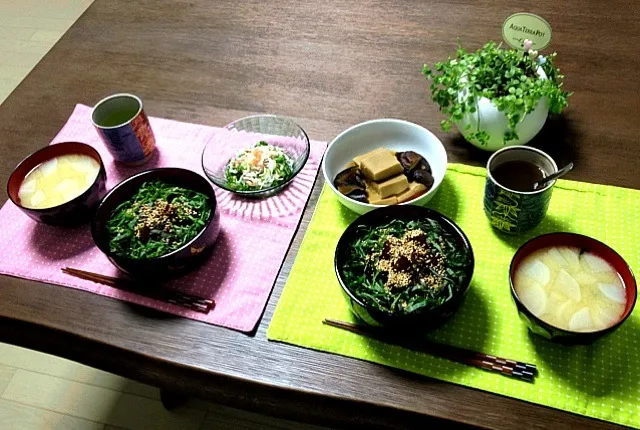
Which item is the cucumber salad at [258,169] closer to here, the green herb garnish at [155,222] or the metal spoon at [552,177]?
the green herb garnish at [155,222]

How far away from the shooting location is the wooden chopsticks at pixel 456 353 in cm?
87

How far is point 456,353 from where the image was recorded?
0.90 metres

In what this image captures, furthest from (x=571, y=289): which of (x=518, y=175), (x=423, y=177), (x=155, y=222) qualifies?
(x=155, y=222)

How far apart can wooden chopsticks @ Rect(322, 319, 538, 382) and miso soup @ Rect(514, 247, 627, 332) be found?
9cm

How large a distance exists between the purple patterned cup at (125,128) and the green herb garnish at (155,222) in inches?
7.1

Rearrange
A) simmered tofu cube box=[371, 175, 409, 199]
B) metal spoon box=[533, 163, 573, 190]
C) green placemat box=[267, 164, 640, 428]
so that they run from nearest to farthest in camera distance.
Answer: green placemat box=[267, 164, 640, 428] < metal spoon box=[533, 163, 573, 190] < simmered tofu cube box=[371, 175, 409, 199]

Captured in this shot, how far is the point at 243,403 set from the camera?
0.96m

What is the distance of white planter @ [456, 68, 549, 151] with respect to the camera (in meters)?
1.12

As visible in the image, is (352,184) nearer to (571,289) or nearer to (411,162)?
(411,162)

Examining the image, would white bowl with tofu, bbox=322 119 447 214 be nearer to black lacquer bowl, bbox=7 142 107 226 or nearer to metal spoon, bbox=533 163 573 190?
metal spoon, bbox=533 163 573 190

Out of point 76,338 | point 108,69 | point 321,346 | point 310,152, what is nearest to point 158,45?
point 108,69

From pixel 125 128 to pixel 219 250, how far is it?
1.18 feet

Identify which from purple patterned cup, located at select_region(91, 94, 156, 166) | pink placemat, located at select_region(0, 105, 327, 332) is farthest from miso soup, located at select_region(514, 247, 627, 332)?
purple patterned cup, located at select_region(91, 94, 156, 166)

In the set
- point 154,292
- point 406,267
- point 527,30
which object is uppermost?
point 527,30
